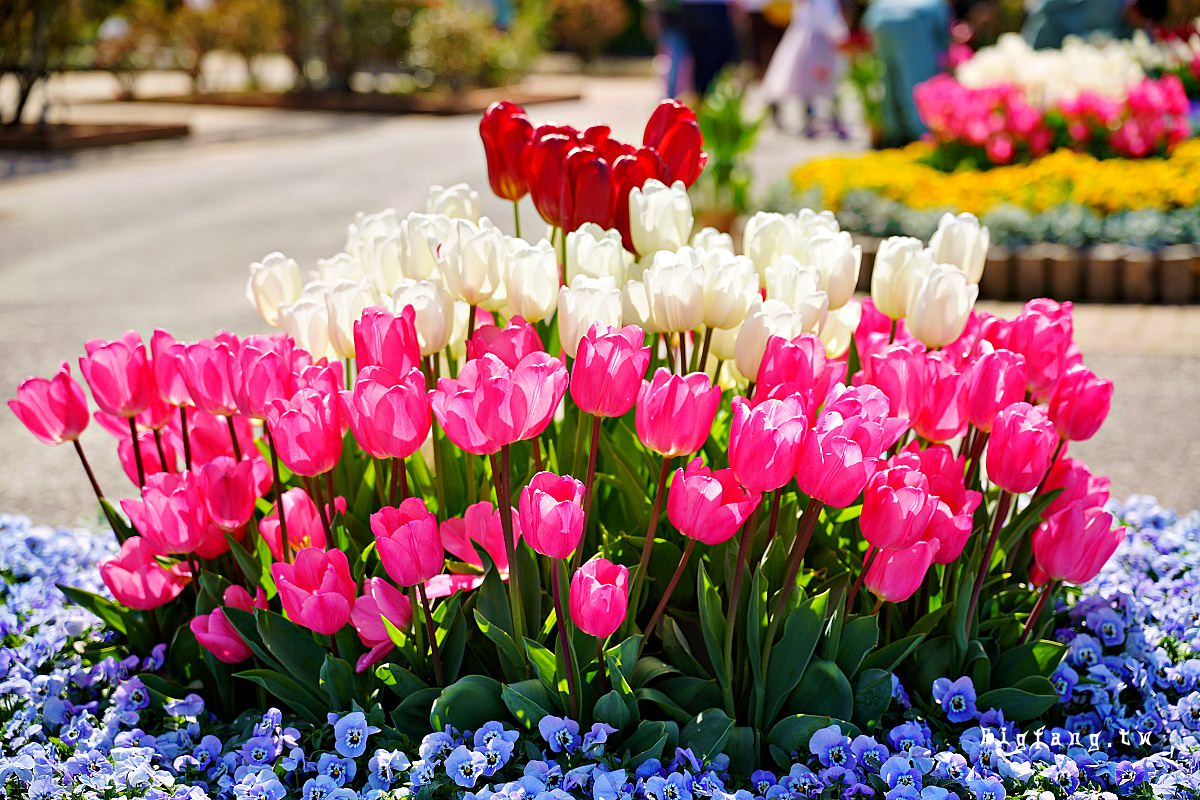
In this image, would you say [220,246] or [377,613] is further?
[220,246]

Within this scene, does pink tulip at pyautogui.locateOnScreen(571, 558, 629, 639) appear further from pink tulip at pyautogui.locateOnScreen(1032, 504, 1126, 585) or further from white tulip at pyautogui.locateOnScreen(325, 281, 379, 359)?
pink tulip at pyautogui.locateOnScreen(1032, 504, 1126, 585)

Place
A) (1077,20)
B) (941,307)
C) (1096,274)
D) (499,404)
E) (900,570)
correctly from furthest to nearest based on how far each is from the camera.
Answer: (1077,20), (1096,274), (941,307), (900,570), (499,404)

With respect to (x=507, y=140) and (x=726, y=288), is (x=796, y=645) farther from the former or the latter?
(x=507, y=140)

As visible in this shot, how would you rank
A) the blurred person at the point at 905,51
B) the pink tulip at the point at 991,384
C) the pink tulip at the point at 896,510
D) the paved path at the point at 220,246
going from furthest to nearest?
1. the blurred person at the point at 905,51
2. the paved path at the point at 220,246
3. the pink tulip at the point at 991,384
4. the pink tulip at the point at 896,510

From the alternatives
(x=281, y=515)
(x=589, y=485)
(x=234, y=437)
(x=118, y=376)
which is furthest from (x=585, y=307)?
(x=118, y=376)

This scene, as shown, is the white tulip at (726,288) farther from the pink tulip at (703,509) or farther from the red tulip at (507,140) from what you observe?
the red tulip at (507,140)

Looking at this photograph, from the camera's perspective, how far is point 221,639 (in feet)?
6.54

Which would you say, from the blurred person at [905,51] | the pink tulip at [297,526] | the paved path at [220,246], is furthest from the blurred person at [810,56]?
the pink tulip at [297,526]

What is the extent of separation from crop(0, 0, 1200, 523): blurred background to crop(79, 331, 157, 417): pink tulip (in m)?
2.08

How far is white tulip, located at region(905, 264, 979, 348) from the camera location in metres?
2.00

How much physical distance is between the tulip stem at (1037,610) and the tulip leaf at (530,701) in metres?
0.74

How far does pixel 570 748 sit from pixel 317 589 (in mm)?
404

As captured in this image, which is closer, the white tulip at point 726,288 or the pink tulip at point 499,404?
the pink tulip at point 499,404

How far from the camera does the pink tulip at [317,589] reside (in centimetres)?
180
